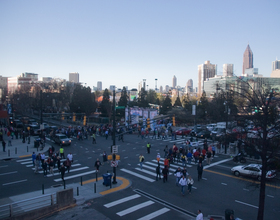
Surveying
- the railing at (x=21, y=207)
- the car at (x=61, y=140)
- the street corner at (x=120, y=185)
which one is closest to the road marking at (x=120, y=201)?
the street corner at (x=120, y=185)

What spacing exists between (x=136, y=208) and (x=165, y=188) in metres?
3.77

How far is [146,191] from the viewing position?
1465 centimetres

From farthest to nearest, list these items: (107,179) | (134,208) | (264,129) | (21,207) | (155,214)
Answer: (107,179) → (134,208) → (155,214) → (21,207) → (264,129)

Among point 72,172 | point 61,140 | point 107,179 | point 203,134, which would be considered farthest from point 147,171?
point 203,134

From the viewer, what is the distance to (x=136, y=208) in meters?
12.1

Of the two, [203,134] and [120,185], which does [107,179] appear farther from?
[203,134]

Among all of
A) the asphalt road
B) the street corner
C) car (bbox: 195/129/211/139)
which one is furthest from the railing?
car (bbox: 195/129/211/139)

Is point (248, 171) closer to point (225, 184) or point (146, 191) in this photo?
point (225, 184)

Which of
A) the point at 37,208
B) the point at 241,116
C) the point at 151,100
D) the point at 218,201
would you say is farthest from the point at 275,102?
the point at 151,100

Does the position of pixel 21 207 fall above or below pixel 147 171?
above

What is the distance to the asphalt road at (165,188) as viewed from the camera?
12.0 m


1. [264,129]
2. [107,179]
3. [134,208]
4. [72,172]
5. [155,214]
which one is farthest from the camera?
[72,172]

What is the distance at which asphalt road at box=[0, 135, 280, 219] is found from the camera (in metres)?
12.0

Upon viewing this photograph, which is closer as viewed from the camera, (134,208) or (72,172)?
(134,208)
